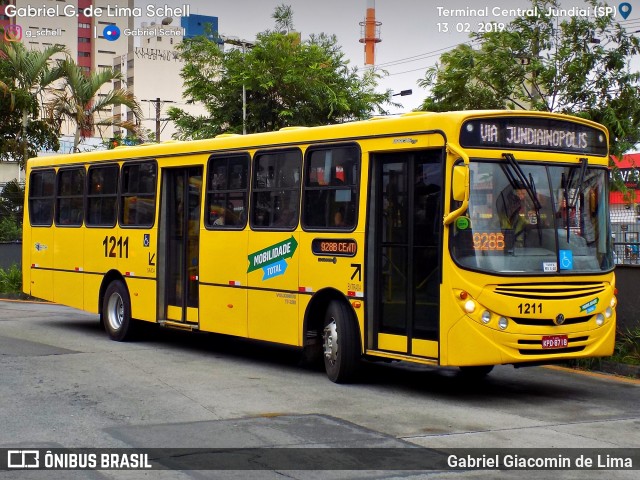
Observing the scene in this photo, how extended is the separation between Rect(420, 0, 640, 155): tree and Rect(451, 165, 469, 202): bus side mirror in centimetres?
859

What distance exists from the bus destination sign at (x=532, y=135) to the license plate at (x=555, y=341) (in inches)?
80.9

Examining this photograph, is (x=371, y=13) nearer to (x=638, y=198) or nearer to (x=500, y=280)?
(x=638, y=198)

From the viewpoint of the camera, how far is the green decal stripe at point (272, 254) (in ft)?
42.9

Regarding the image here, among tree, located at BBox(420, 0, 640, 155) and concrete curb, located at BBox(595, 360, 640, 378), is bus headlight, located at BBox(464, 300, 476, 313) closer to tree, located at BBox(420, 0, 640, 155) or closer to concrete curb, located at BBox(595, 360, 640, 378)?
concrete curb, located at BBox(595, 360, 640, 378)

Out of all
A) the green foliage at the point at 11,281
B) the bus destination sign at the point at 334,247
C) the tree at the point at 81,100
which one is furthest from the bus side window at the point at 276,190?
the tree at the point at 81,100

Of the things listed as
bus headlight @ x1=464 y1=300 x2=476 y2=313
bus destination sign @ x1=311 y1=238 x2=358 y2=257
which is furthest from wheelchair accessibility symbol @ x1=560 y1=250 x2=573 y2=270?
bus destination sign @ x1=311 y1=238 x2=358 y2=257

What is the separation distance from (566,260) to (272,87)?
78.4ft

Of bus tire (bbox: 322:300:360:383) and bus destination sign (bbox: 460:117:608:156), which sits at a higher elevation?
bus destination sign (bbox: 460:117:608:156)

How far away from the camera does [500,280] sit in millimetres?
10758

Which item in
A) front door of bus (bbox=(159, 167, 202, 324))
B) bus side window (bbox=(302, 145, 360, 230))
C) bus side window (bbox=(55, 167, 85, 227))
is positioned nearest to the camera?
bus side window (bbox=(302, 145, 360, 230))

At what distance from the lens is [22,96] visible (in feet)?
99.0

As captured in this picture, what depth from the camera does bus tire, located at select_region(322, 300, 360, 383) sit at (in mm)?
12008

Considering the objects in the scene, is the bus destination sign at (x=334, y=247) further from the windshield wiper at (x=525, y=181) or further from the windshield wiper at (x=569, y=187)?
the windshield wiper at (x=569, y=187)

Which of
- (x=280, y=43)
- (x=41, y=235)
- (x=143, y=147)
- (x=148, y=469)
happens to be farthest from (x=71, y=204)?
(x=280, y=43)
